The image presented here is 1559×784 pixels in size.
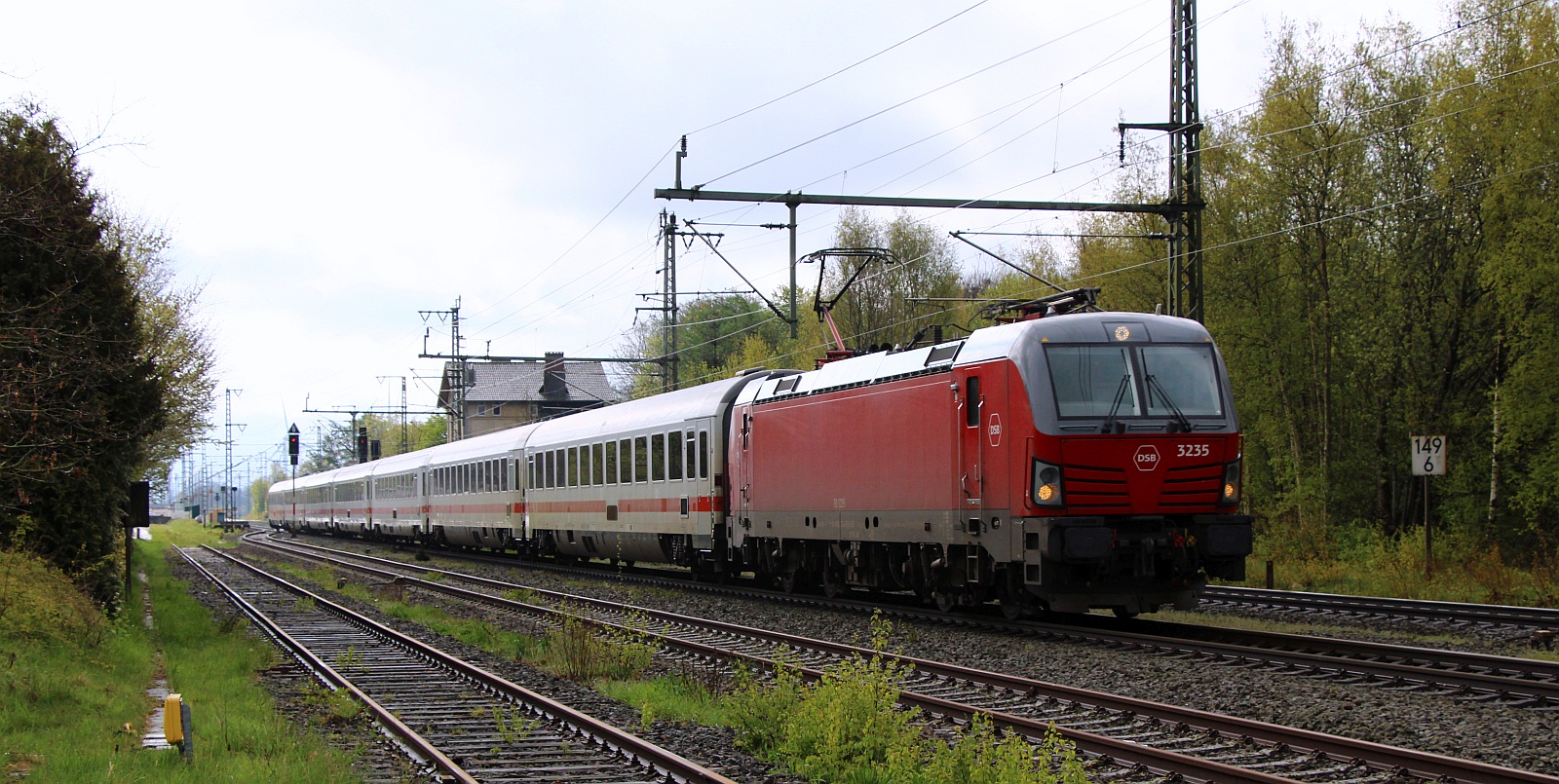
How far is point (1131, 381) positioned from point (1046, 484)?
1.55 meters

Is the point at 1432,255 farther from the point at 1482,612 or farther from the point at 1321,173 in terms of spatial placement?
the point at 1482,612

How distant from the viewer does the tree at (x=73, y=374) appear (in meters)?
13.6

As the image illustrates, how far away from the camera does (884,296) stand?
54406mm

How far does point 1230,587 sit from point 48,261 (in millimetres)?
17140

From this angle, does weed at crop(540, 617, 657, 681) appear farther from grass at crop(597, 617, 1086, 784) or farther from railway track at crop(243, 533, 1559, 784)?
grass at crop(597, 617, 1086, 784)

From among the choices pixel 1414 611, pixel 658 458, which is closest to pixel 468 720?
pixel 1414 611

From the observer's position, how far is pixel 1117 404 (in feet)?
46.4

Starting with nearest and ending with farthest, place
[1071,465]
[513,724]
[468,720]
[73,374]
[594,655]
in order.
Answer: [513,724]
[468,720]
[73,374]
[594,655]
[1071,465]

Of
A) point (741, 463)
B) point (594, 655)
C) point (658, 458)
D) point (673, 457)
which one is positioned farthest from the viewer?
point (658, 458)

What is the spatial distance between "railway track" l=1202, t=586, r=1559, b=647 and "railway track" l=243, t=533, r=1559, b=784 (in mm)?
A: 5680

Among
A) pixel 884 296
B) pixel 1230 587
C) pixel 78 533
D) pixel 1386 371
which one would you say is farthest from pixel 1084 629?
pixel 884 296

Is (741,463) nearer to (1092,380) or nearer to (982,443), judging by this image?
(982,443)

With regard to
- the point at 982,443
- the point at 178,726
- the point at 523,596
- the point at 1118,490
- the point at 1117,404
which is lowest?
the point at 523,596

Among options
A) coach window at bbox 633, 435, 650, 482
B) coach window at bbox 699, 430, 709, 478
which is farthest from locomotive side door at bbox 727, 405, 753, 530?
coach window at bbox 633, 435, 650, 482
